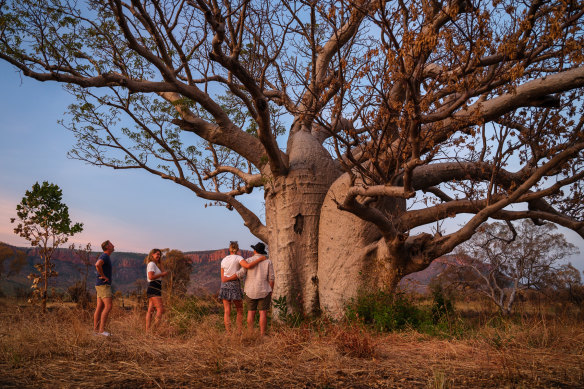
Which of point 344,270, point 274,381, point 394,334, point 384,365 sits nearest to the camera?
point 274,381

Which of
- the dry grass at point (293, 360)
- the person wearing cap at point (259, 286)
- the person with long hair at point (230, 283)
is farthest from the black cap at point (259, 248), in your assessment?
the dry grass at point (293, 360)

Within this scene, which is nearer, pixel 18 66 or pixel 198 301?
pixel 18 66

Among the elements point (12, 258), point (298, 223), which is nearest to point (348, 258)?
point (298, 223)

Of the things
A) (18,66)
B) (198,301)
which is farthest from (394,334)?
(18,66)

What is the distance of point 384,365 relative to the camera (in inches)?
176

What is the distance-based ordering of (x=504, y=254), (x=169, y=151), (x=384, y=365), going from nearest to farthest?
(x=384, y=365) < (x=169, y=151) < (x=504, y=254)

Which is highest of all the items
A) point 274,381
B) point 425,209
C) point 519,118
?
point 519,118

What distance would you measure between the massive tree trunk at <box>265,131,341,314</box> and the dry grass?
2.25 metres

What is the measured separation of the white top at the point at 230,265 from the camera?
21.4 feet

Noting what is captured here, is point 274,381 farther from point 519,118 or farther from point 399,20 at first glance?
point 519,118

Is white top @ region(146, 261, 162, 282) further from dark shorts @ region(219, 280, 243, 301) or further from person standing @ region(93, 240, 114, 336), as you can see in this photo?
dark shorts @ region(219, 280, 243, 301)

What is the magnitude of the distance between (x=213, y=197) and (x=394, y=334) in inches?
223

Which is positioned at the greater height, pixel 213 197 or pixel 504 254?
pixel 213 197

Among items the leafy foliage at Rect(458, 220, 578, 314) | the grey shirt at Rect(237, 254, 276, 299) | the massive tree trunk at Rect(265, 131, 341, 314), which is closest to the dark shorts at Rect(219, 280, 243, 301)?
the grey shirt at Rect(237, 254, 276, 299)
